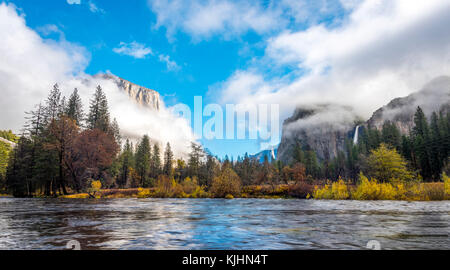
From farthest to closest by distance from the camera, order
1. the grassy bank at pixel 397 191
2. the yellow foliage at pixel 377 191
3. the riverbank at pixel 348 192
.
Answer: the yellow foliage at pixel 377 191
the riverbank at pixel 348 192
the grassy bank at pixel 397 191

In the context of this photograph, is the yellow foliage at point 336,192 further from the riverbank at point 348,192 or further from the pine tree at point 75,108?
the pine tree at point 75,108

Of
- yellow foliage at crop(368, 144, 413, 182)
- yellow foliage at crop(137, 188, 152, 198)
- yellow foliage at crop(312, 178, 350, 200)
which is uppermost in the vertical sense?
yellow foliage at crop(368, 144, 413, 182)

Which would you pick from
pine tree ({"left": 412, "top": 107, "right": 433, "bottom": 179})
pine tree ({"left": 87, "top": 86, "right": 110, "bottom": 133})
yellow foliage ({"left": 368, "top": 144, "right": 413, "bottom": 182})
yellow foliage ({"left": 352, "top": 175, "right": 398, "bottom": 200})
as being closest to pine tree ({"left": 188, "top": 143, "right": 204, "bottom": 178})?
pine tree ({"left": 87, "top": 86, "right": 110, "bottom": 133})

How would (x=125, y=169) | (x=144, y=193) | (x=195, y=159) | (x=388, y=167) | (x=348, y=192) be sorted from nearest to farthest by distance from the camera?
(x=348, y=192), (x=388, y=167), (x=144, y=193), (x=125, y=169), (x=195, y=159)

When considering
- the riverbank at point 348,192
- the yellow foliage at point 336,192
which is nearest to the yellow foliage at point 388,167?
the riverbank at point 348,192

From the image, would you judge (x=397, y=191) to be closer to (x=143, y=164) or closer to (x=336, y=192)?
(x=336, y=192)

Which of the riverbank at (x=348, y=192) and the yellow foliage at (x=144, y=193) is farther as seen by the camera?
the yellow foliage at (x=144, y=193)

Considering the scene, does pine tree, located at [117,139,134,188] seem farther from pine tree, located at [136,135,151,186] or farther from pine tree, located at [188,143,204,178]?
pine tree, located at [188,143,204,178]

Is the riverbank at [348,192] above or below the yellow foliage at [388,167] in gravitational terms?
below

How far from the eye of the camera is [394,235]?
7.36m

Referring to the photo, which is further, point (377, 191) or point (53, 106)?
point (53, 106)

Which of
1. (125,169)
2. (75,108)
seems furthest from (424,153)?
(125,169)
